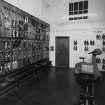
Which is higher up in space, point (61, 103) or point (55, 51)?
point (55, 51)

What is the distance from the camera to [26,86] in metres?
4.44

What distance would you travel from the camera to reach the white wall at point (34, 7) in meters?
4.99

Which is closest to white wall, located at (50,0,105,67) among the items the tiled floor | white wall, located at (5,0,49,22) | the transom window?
the transom window

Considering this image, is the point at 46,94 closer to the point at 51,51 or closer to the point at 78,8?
the point at 51,51

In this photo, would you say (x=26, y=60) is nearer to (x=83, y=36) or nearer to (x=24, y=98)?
(x=24, y=98)

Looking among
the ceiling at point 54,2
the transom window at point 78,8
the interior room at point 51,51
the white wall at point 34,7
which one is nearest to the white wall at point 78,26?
the interior room at point 51,51

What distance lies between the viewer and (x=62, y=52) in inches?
303

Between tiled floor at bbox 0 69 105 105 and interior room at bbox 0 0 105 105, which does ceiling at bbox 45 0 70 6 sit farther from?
tiled floor at bbox 0 69 105 105

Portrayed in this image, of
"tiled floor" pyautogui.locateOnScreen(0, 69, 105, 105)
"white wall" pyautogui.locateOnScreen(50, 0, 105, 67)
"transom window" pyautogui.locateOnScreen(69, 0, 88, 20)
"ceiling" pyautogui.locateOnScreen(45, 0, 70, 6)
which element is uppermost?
"ceiling" pyautogui.locateOnScreen(45, 0, 70, 6)

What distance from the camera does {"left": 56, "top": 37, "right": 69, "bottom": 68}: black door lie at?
7.61 meters

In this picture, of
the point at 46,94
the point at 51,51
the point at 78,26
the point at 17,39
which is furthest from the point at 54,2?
the point at 46,94

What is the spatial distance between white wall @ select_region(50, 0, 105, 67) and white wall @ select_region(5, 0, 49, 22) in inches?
24.8

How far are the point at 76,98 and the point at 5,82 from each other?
232cm

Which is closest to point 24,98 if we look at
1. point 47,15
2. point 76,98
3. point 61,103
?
point 61,103
